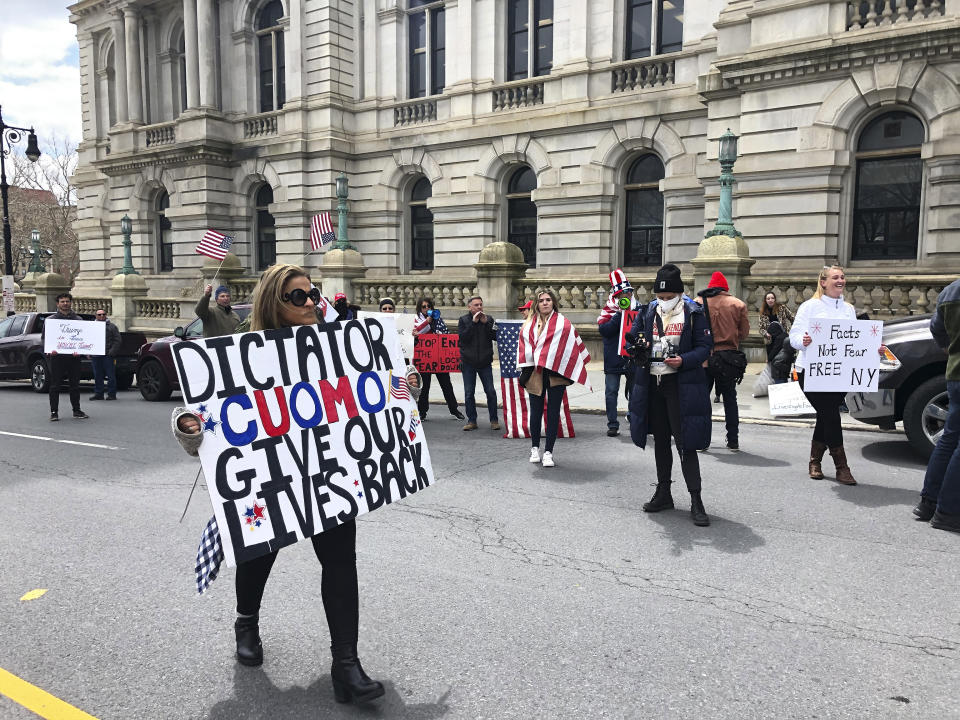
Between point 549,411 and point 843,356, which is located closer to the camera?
point 843,356

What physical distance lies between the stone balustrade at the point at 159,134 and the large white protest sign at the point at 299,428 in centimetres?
3035

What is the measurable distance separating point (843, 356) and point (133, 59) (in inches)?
1283

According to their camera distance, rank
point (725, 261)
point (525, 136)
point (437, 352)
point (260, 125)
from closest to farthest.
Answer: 1. point (437, 352)
2. point (725, 261)
3. point (525, 136)
4. point (260, 125)

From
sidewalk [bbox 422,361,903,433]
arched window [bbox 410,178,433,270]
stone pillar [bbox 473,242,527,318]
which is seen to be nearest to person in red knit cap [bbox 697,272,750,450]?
sidewalk [bbox 422,361,903,433]

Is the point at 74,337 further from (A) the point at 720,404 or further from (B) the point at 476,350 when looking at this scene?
(A) the point at 720,404

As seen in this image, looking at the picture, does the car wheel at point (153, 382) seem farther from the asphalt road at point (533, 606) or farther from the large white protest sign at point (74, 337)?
the asphalt road at point (533, 606)

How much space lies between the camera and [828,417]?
23.2 ft

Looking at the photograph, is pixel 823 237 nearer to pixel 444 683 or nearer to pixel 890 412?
pixel 890 412

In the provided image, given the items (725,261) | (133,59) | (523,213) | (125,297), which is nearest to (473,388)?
(725,261)

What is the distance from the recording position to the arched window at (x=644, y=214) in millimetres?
21719

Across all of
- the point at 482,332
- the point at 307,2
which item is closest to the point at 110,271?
the point at 307,2

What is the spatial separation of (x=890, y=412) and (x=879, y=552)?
311cm

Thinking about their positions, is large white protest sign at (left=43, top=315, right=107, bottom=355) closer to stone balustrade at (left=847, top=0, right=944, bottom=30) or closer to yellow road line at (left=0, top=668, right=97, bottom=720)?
yellow road line at (left=0, top=668, right=97, bottom=720)

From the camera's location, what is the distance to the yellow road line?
3.27 metres
